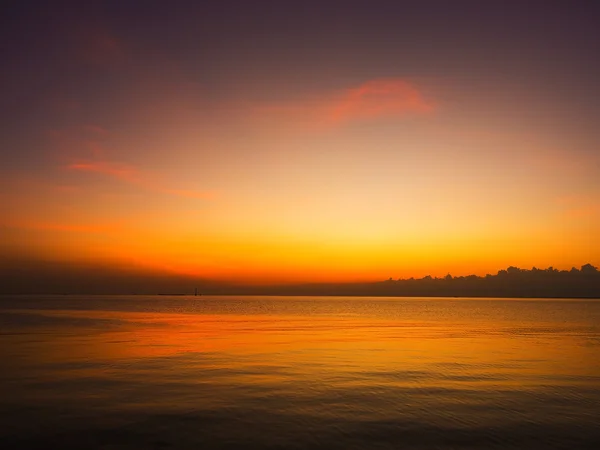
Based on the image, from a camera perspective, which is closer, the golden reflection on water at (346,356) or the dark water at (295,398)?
the dark water at (295,398)

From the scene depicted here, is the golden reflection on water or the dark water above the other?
the dark water

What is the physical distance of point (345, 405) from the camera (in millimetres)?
20891

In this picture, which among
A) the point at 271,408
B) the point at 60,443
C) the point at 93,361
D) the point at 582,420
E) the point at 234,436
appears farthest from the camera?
the point at 93,361

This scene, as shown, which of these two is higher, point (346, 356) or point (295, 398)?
point (295, 398)

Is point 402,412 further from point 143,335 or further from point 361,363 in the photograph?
point 143,335

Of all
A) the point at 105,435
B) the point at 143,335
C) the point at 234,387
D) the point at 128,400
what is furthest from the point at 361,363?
the point at 143,335

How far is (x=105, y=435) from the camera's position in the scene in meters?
16.3

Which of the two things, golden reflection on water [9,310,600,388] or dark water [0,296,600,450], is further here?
golden reflection on water [9,310,600,388]

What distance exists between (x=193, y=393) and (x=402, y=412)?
1018 cm

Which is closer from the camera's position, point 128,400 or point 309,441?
point 309,441

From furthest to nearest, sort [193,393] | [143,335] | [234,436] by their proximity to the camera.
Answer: [143,335] → [193,393] → [234,436]

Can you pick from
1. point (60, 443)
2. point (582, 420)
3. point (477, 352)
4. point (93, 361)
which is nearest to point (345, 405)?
point (582, 420)

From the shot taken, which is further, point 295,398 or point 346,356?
point 346,356

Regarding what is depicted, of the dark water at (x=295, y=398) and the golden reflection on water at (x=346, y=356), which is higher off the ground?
the dark water at (x=295, y=398)
